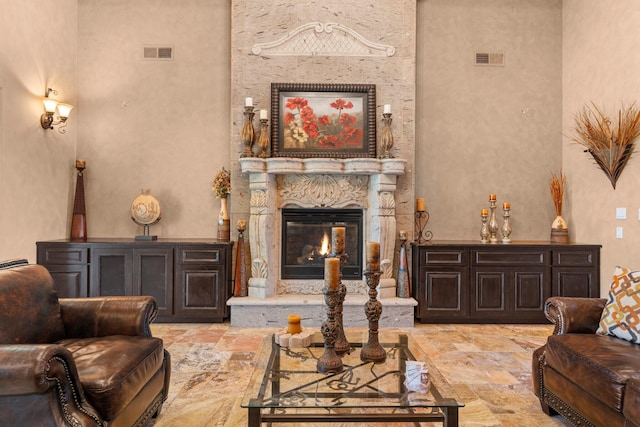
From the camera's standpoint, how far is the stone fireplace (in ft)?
15.2

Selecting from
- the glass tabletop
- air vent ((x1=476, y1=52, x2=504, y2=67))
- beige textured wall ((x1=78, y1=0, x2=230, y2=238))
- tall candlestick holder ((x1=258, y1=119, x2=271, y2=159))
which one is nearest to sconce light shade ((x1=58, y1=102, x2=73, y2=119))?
beige textured wall ((x1=78, y1=0, x2=230, y2=238))

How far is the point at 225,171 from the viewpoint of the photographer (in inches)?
211

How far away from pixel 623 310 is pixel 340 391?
1.78 metres

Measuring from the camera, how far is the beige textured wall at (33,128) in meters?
4.19

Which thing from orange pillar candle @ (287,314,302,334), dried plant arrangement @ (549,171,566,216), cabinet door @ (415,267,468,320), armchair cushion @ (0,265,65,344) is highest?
dried plant arrangement @ (549,171,566,216)

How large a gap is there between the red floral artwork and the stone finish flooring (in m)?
2.14

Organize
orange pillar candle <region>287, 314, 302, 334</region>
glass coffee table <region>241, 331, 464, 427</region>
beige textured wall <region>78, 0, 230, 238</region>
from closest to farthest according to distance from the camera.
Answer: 1. glass coffee table <region>241, 331, 464, 427</region>
2. orange pillar candle <region>287, 314, 302, 334</region>
3. beige textured wall <region>78, 0, 230, 238</region>

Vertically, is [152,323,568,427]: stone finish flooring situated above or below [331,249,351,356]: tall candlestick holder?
below

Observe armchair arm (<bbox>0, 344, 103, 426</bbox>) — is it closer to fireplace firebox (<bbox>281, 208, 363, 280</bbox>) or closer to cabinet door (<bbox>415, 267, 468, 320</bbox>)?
fireplace firebox (<bbox>281, 208, 363, 280</bbox>)

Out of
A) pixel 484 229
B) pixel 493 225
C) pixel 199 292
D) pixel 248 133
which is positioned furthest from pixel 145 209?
pixel 493 225

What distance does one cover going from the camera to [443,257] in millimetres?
4785

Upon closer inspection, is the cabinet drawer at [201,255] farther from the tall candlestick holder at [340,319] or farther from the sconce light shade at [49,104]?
the tall candlestick holder at [340,319]

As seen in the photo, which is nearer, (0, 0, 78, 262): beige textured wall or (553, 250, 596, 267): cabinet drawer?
(0, 0, 78, 262): beige textured wall

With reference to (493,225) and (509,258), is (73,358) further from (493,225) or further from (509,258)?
(493,225)
